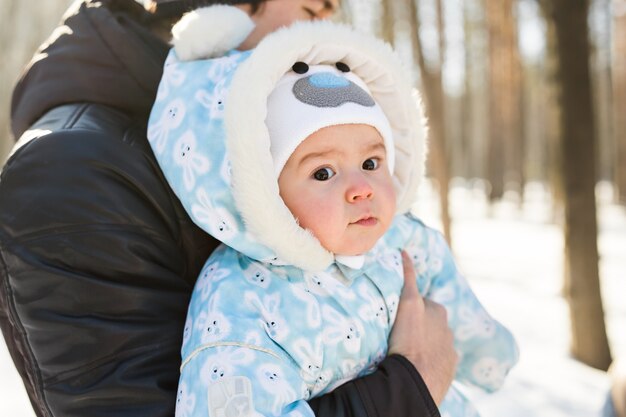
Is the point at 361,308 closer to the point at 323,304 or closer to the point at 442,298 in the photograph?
the point at 323,304

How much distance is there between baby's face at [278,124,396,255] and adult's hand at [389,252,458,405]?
9.1 inches

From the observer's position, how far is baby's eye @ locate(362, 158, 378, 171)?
1.39 m

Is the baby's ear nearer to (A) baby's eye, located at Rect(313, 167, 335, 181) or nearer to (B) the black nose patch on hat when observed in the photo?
(B) the black nose patch on hat

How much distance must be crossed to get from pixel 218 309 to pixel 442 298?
74 cm

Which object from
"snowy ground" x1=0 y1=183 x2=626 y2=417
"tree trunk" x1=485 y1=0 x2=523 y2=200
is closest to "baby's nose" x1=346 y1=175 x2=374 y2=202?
"snowy ground" x1=0 y1=183 x2=626 y2=417

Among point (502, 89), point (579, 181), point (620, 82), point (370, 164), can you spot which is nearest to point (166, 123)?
point (370, 164)

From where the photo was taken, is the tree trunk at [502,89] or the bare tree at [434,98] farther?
the tree trunk at [502,89]

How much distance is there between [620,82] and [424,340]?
13162 millimetres

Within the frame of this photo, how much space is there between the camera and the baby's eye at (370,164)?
1386mm

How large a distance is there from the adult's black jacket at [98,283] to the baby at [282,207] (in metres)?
0.07

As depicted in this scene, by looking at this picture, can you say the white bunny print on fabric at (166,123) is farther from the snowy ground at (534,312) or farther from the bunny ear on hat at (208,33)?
the snowy ground at (534,312)

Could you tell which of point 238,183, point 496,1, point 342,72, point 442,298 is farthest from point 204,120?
point 496,1

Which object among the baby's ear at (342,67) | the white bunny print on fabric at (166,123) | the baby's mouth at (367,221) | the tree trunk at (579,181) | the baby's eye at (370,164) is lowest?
the tree trunk at (579,181)

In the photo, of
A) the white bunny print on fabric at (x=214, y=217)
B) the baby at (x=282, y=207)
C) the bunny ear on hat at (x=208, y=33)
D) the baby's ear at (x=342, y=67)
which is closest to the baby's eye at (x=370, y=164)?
the baby at (x=282, y=207)
